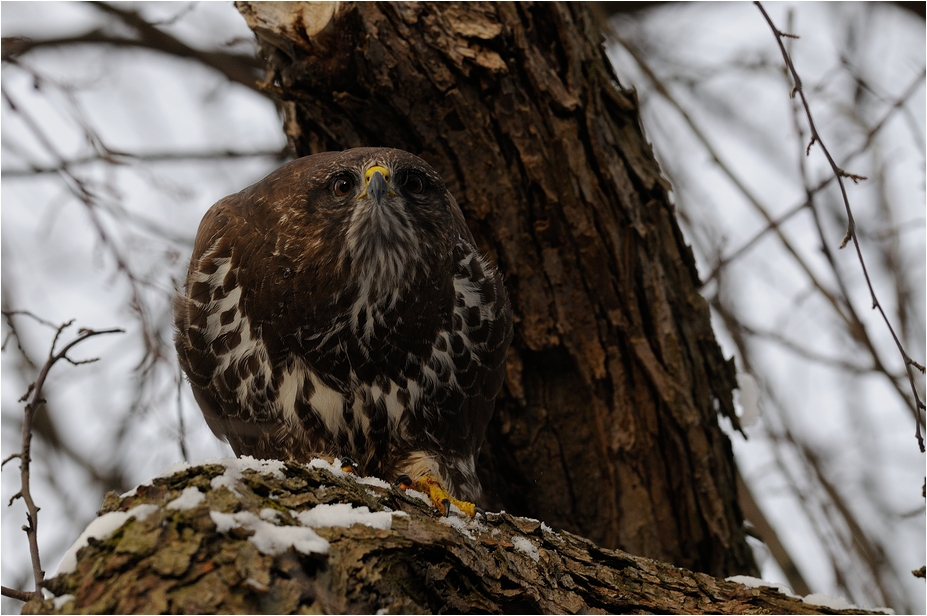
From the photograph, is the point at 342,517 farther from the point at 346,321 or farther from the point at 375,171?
the point at 375,171

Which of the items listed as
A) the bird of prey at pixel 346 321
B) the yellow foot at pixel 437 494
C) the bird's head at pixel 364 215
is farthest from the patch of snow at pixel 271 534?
the bird's head at pixel 364 215

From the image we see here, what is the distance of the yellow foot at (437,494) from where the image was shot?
9.11 ft

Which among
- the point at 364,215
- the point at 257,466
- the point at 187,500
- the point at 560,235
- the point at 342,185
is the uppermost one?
the point at 560,235

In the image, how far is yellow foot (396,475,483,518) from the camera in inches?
109

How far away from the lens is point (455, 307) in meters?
3.45

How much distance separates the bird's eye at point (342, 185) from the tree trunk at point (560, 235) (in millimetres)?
577

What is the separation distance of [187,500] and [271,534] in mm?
230

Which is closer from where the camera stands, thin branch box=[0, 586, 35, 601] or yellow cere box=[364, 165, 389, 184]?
thin branch box=[0, 586, 35, 601]

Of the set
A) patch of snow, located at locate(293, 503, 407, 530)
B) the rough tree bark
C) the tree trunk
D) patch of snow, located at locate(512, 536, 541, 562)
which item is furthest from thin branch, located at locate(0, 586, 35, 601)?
the tree trunk

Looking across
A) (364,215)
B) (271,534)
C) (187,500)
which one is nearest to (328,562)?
(271,534)

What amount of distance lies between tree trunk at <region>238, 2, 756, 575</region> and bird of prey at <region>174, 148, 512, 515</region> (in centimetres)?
44

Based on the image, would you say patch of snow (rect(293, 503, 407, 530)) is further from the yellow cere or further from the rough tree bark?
the yellow cere

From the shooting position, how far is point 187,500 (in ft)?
6.53

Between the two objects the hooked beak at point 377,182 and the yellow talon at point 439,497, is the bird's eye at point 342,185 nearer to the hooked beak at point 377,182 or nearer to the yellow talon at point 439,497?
the hooked beak at point 377,182
